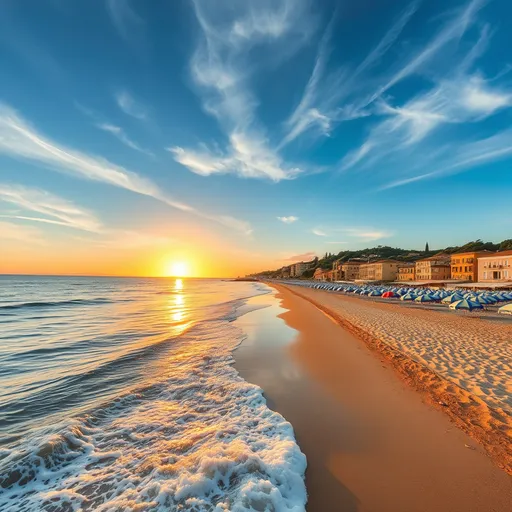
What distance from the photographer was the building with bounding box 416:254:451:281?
80500mm

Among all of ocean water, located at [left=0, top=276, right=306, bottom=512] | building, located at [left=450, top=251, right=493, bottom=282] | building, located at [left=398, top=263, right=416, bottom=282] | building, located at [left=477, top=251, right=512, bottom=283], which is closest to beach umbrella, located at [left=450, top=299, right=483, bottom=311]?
ocean water, located at [left=0, top=276, right=306, bottom=512]

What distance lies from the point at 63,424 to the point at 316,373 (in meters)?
6.46

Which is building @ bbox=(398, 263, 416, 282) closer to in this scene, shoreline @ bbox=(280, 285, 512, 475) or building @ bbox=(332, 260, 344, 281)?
building @ bbox=(332, 260, 344, 281)

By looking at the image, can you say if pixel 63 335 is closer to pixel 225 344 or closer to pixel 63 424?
pixel 225 344

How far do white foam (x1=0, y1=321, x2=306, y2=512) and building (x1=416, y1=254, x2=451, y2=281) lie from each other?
89.8m

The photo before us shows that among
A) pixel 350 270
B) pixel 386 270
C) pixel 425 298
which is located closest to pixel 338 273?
pixel 350 270

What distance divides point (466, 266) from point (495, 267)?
36.5ft

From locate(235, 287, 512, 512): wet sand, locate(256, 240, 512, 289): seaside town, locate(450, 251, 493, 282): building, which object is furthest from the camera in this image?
locate(450, 251, 493, 282): building

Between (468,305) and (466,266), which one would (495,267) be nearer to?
(466,266)

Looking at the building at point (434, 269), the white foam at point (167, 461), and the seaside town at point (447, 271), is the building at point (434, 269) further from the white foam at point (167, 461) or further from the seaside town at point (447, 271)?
the white foam at point (167, 461)

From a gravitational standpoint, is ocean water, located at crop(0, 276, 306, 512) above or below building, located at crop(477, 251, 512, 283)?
below

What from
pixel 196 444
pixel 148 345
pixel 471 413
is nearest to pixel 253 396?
pixel 196 444

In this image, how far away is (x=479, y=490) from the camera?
3.56 metres

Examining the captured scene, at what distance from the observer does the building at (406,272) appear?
92938 millimetres
